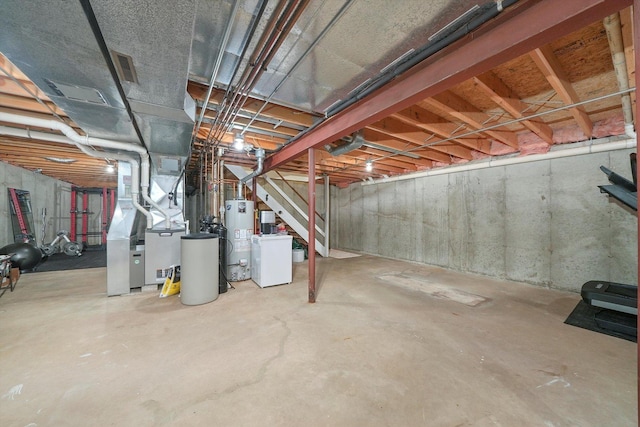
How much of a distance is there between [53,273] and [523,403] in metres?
7.39

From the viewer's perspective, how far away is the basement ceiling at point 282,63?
122 centimetres

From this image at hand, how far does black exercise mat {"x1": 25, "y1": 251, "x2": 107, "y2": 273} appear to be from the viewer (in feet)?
16.3

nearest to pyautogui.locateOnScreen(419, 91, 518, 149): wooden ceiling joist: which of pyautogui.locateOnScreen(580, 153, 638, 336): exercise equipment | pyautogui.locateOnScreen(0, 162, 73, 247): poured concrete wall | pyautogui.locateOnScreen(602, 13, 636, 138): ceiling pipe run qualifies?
pyautogui.locateOnScreen(602, 13, 636, 138): ceiling pipe run

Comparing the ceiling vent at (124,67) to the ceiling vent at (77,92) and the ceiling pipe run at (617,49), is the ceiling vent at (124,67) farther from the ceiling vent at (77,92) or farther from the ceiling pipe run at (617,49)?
the ceiling pipe run at (617,49)

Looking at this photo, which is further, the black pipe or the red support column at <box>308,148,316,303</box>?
the red support column at <box>308,148,316,303</box>

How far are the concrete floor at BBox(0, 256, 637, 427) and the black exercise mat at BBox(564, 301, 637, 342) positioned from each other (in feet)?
0.44

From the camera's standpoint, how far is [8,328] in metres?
2.38

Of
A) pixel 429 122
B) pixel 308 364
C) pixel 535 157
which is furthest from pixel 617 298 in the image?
pixel 308 364

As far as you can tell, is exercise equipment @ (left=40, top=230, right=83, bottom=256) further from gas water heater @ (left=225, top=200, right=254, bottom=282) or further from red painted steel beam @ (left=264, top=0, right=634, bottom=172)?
red painted steel beam @ (left=264, top=0, right=634, bottom=172)

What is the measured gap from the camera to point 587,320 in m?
2.60

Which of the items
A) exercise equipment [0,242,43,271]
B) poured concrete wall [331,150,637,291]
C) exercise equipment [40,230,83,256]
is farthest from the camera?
exercise equipment [40,230,83,256]

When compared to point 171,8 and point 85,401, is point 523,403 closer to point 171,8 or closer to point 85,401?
point 85,401

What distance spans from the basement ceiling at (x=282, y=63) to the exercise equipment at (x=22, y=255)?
279 cm

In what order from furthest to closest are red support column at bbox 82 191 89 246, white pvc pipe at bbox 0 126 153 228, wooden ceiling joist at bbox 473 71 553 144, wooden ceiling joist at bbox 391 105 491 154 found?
1. red support column at bbox 82 191 89 246
2. white pvc pipe at bbox 0 126 153 228
3. wooden ceiling joist at bbox 391 105 491 154
4. wooden ceiling joist at bbox 473 71 553 144
